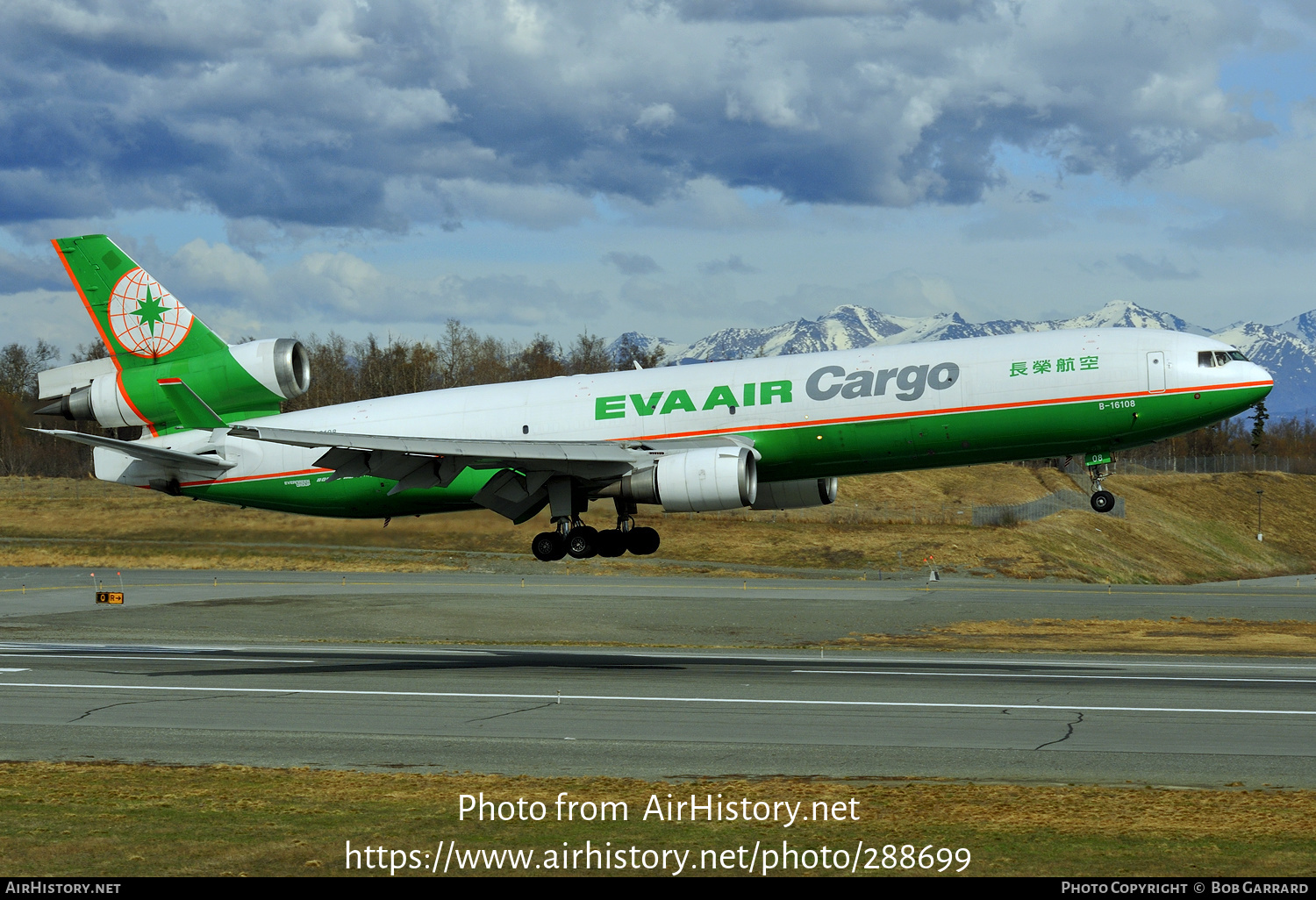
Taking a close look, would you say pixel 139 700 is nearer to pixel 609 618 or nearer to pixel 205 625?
pixel 205 625

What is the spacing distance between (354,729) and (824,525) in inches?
3004

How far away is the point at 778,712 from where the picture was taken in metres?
33.6

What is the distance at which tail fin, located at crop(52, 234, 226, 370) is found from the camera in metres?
42.3

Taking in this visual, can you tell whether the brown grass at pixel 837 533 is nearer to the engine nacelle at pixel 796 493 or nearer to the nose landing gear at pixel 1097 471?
the engine nacelle at pixel 796 493

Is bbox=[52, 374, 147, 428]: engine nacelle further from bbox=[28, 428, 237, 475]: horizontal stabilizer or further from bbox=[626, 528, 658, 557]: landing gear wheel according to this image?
bbox=[626, 528, 658, 557]: landing gear wheel

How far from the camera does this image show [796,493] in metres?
41.7

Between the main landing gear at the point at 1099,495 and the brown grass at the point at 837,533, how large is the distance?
19.3 meters

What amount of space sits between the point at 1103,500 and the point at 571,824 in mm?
20818

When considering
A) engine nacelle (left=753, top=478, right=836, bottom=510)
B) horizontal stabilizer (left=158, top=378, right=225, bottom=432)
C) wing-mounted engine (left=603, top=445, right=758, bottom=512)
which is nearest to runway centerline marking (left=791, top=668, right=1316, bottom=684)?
engine nacelle (left=753, top=478, right=836, bottom=510)

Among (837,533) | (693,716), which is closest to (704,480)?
(693,716)

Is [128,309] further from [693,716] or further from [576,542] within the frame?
[693,716]

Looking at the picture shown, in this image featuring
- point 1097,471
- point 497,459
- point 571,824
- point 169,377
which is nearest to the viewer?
point 571,824

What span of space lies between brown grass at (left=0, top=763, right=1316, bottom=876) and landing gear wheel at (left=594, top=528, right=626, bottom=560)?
47.6ft

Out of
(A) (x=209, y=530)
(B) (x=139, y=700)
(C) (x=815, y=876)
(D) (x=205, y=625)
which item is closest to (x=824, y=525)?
(D) (x=205, y=625)
